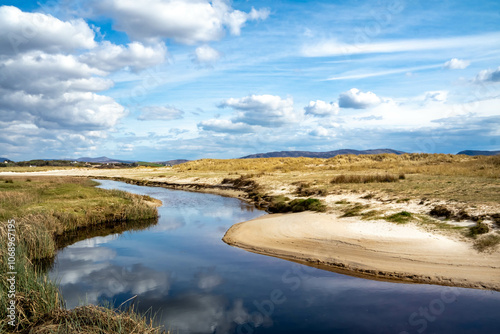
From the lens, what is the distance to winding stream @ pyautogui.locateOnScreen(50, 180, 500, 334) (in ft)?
32.0

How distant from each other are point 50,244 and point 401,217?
731 inches

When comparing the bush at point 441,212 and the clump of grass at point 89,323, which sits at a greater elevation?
the bush at point 441,212

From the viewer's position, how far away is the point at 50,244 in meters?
16.4

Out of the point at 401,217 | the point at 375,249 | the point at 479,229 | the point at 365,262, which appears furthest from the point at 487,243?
the point at 401,217

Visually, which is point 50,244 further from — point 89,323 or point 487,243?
point 487,243

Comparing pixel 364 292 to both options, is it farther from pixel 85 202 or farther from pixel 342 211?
pixel 85 202

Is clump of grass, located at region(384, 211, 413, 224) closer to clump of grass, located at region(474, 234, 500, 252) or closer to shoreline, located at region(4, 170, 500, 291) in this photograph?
shoreline, located at region(4, 170, 500, 291)

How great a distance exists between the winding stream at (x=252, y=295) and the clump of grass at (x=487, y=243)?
295 centimetres

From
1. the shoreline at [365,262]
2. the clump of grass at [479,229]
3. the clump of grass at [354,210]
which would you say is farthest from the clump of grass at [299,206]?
the clump of grass at [479,229]

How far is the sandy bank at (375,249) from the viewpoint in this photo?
41.1ft

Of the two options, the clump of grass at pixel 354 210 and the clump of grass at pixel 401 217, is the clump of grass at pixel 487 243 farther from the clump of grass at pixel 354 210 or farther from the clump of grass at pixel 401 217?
the clump of grass at pixel 354 210

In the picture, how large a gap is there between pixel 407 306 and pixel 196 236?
1376 cm

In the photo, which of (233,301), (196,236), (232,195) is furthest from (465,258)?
(232,195)

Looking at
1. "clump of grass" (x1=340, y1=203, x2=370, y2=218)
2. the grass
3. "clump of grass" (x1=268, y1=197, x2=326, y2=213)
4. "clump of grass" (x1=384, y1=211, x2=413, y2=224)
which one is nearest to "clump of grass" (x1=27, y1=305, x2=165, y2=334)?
the grass
